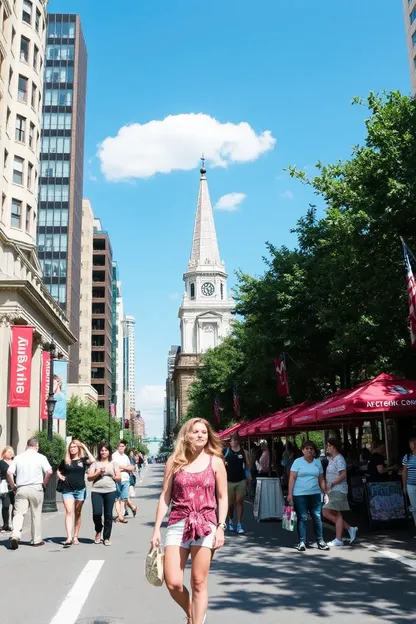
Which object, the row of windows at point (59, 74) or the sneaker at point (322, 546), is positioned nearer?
the sneaker at point (322, 546)

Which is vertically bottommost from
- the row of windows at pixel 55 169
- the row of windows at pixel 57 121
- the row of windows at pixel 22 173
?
the row of windows at pixel 22 173

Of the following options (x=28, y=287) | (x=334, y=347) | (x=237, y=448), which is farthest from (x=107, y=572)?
(x=28, y=287)

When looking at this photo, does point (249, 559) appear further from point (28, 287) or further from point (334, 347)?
point (28, 287)

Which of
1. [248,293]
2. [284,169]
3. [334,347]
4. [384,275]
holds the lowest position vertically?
[334,347]

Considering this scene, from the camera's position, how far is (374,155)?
15.9 meters

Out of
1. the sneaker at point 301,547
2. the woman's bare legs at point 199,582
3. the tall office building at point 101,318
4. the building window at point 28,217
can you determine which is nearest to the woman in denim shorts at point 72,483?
the sneaker at point 301,547

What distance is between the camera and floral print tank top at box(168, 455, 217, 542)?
4.90 meters

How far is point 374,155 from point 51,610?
12948 millimetres

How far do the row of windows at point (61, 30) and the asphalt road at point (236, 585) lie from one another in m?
94.4

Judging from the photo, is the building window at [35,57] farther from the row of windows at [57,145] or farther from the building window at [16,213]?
the row of windows at [57,145]

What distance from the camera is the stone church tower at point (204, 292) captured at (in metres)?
129

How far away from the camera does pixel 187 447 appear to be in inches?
205

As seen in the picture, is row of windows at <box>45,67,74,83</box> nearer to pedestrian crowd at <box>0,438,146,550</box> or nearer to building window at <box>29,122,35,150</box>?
building window at <box>29,122,35,150</box>

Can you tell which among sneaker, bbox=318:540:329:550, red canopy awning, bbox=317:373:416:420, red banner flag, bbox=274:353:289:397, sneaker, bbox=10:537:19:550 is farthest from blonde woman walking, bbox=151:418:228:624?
red banner flag, bbox=274:353:289:397
